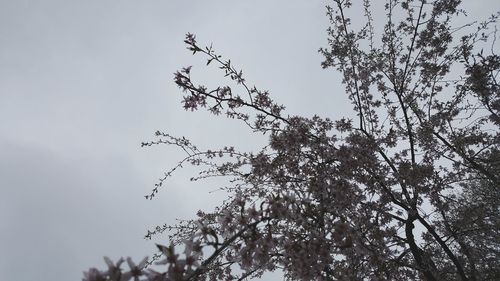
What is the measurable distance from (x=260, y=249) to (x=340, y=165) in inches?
132

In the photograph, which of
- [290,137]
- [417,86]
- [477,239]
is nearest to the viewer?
[290,137]

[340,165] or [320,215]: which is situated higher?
[340,165]

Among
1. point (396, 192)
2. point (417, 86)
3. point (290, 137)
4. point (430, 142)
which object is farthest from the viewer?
point (417, 86)

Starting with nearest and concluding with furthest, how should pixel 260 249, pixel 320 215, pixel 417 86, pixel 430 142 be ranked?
1. pixel 260 249
2. pixel 320 215
3. pixel 430 142
4. pixel 417 86

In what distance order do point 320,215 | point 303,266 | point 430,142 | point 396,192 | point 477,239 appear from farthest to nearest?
point 430,142, point 477,239, point 396,192, point 320,215, point 303,266

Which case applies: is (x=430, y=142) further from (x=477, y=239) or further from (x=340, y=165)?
(x=340, y=165)

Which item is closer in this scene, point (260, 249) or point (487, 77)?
point (260, 249)

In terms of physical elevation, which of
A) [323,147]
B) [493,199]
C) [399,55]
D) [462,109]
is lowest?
[493,199]

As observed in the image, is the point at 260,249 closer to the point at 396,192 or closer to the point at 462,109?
the point at 396,192

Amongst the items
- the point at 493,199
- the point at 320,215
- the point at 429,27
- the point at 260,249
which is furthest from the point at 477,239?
the point at 260,249

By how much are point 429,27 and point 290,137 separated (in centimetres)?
594

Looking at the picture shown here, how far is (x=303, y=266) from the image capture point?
3836 mm

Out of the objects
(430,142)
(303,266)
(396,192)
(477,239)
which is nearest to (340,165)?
(396,192)

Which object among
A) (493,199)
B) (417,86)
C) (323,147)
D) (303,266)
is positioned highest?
(417,86)
